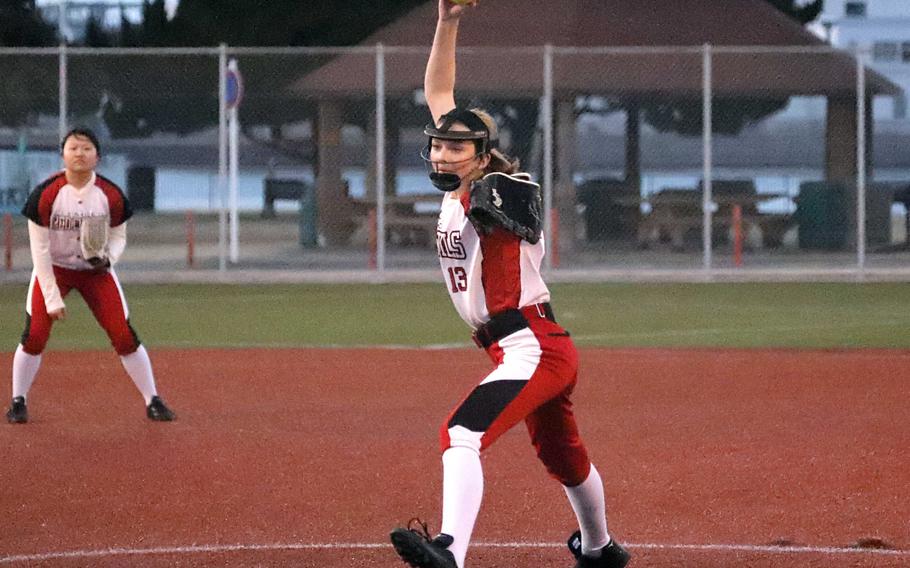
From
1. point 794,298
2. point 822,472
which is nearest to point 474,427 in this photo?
point 822,472

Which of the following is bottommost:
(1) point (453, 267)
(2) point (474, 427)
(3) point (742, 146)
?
(2) point (474, 427)

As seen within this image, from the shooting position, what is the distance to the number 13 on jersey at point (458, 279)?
5965mm

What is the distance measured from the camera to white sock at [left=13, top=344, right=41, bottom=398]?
1056 centimetres

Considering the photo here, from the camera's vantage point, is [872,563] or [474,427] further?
[872,563]

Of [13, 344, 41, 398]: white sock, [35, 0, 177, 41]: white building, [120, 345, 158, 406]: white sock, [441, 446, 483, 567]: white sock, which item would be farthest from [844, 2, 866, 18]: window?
[441, 446, 483, 567]: white sock

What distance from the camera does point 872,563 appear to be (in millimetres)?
6625

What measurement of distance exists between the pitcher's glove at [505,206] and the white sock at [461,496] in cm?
83

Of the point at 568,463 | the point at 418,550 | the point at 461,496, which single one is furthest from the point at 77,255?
the point at 418,550

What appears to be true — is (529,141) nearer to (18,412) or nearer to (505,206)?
(18,412)

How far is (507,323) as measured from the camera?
5918 millimetres

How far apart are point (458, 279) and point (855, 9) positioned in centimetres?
7498

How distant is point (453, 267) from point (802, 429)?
4.89 meters

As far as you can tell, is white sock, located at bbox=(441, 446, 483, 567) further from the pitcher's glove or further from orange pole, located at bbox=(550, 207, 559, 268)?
orange pole, located at bbox=(550, 207, 559, 268)

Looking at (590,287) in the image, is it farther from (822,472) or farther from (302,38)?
(302,38)
